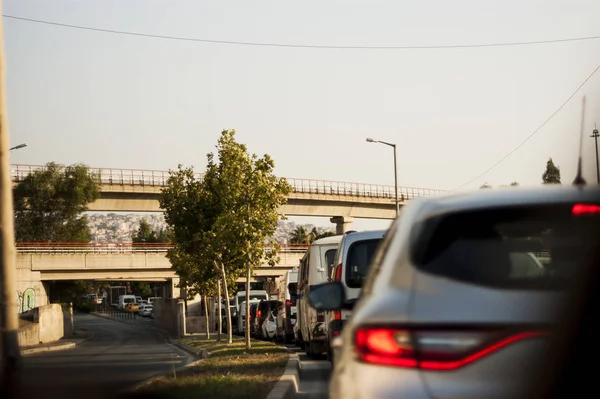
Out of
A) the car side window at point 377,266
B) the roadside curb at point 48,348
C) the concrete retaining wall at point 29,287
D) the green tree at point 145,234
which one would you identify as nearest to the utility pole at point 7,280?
the car side window at point 377,266

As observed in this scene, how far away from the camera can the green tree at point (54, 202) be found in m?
79.8

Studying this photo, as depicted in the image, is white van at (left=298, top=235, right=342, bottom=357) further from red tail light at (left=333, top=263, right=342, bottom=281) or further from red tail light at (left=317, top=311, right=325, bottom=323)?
red tail light at (left=333, top=263, right=342, bottom=281)

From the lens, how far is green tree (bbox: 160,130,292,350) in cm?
3089

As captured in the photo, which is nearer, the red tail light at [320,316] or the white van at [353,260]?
the white van at [353,260]

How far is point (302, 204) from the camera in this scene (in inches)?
3206

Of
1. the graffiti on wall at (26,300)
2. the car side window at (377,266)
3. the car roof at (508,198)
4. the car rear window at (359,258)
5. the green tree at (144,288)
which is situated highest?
the car roof at (508,198)

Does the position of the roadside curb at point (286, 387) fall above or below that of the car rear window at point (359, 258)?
below

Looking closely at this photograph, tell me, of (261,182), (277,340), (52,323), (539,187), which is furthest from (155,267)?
(539,187)

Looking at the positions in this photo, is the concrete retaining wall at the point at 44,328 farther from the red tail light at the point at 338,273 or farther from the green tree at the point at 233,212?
the red tail light at the point at 338,273

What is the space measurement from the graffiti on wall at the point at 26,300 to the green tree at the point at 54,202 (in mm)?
9379

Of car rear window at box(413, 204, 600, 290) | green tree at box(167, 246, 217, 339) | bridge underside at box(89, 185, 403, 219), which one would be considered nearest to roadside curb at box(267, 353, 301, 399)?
car rear window at box(413, 204, 600, 290)

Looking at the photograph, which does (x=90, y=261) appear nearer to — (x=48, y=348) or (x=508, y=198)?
(x=48, y=348)

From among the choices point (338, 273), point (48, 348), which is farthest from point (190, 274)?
point (338, 273)

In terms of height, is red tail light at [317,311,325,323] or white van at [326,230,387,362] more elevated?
white van at [326,230,387,362]
